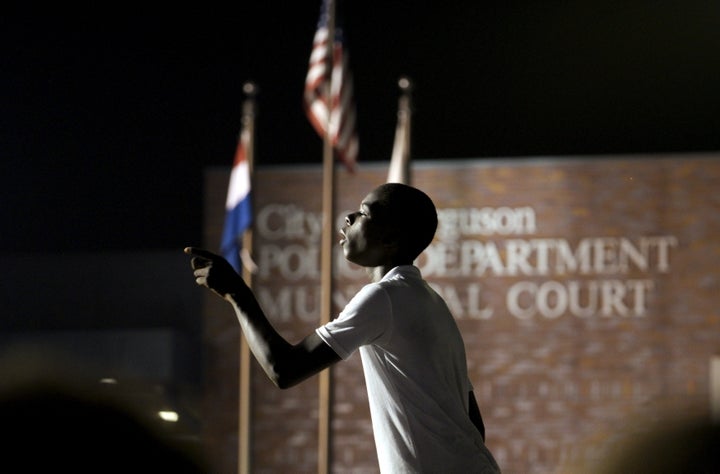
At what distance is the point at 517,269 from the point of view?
62.8 feet

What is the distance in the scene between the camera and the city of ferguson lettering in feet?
61.9

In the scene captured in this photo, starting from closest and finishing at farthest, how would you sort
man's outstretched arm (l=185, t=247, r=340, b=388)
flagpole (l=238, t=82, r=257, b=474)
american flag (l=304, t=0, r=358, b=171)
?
man's outstretched arm (l=185, t=247, r=340, b=388) < american flag (l=304, t=0, r=358, b=171) < flagpole (l=238, t=82, r=257, b=474)

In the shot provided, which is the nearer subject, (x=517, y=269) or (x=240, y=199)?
(x=240, y=199)

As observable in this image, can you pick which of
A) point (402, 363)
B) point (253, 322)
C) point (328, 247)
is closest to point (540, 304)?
point (328, 247)

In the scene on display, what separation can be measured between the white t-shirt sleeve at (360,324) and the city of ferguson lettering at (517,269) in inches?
634

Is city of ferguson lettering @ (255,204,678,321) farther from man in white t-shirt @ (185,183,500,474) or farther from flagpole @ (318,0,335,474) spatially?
man in white t-shirt @ (185,183,500,474)

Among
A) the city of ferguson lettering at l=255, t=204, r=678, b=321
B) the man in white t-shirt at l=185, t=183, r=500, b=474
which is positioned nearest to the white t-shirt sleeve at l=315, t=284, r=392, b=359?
the man in white t-shirt at l=185, t=183, r=500, b=474

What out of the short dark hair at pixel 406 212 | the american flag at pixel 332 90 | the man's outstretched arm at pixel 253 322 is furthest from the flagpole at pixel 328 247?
the man's outstretched arm at pixel 253 322

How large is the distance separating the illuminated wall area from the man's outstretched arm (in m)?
15.9

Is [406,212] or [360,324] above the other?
[406,212]

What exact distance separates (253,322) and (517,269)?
16654mm

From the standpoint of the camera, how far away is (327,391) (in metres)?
15.6

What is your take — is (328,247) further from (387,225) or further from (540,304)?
(387,225)

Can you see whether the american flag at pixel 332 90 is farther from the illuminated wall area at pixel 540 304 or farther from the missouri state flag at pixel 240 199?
the illuminated wall area at pixel 540 304
